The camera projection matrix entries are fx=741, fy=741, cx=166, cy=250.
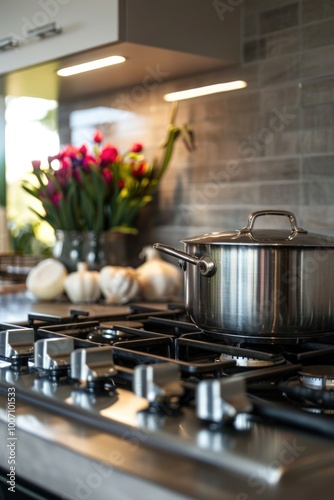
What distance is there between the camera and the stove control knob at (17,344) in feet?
3.43

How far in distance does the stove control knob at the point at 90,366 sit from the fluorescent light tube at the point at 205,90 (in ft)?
3.45

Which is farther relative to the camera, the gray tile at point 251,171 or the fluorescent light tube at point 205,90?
the fluorescent light tube at point 205,90

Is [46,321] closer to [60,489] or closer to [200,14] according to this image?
[60,489]

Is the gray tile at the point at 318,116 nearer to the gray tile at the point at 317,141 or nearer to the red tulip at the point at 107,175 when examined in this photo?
the gray tile at the point at 317,141

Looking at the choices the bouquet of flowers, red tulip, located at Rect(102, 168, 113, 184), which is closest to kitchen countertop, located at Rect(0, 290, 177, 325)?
the bouquet of flowers

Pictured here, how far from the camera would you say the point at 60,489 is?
0.75 meters

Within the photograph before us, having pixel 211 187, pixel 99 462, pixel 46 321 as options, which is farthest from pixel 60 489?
pixel 211 187

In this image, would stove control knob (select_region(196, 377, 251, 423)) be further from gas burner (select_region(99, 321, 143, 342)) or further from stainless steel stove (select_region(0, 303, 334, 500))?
gas burner (select_region(99, 321, 143, 342))

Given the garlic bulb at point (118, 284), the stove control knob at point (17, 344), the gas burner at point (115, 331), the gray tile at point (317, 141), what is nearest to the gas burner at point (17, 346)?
the stove control knob at point (17, 344)

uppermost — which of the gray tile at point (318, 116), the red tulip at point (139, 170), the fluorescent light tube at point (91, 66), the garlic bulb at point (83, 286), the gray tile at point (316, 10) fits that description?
the gray tile at point (316, 10)

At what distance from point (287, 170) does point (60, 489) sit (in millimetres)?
1097

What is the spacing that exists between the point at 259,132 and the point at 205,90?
225mm

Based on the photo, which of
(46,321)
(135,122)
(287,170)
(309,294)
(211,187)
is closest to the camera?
(309,294)

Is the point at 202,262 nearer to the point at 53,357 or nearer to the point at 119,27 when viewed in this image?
the point at 53,357
